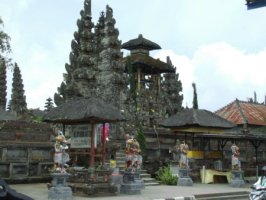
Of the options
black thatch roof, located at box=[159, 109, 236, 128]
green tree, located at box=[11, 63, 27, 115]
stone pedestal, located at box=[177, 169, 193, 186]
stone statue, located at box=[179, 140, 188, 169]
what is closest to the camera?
stone pedestal, located at box=[177, 169, 193, 186]

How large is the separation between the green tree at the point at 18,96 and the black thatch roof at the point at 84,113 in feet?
78.7

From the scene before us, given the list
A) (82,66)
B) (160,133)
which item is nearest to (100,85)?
(82,66)

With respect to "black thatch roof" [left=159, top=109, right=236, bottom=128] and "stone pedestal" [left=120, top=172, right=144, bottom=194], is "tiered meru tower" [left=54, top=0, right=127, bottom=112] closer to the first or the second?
"black thatch roof" [left=159, top=109, right=236, bottom=128]

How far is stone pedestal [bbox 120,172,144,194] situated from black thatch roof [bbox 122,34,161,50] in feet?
92.7

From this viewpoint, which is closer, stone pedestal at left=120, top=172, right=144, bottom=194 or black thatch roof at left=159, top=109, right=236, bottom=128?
stone pedestal at left=120, top=172, right=144, bottom=194

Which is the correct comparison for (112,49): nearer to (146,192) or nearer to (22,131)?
(22,131)

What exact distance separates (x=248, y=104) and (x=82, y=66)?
16.0 meters

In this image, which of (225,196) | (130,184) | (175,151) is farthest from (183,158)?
(130,184)

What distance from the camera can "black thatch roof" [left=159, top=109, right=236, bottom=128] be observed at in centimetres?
2436

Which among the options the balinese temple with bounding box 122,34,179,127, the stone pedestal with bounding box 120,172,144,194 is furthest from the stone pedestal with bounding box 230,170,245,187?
the balinese temple with bounding box 122,34,179,127

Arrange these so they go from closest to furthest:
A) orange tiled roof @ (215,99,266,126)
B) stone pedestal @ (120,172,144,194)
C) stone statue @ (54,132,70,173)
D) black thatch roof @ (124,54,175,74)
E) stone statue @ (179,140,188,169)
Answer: stone statue @ (54,132,70,173) → stone pedestal @ (120,172,144,194) → stone statue @ (179,140,188,169) → orange tiled roof @ (215,99,266,126) → black thatch roof @ (124,54,175,74)

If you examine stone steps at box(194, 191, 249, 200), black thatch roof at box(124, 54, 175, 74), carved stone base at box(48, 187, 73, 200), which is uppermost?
black thatch roof at box(124, 54, 175, 74)

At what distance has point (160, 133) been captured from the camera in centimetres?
2547

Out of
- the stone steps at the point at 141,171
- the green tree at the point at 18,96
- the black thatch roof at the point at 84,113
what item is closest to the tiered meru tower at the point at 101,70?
the stone steps at the point at 141,171
